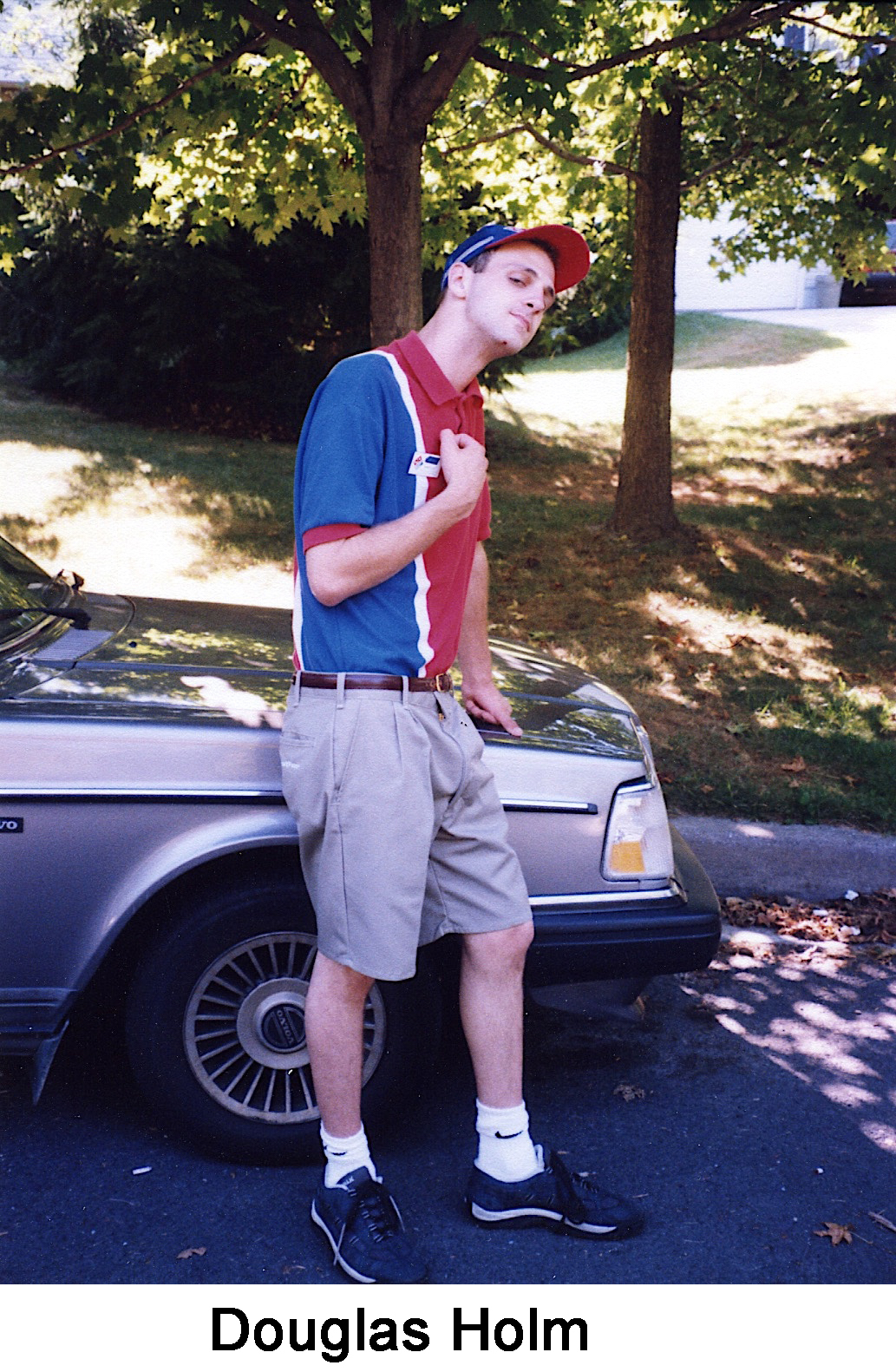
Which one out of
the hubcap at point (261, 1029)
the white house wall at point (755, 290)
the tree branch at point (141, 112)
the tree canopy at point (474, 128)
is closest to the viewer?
the hubcap at point (261, 1029)

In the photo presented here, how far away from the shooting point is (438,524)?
2525 millimetres

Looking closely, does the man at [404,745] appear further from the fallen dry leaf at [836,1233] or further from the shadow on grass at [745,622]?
the shadow on grass at [745,622]

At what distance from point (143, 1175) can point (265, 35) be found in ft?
17.2

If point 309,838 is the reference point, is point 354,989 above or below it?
below

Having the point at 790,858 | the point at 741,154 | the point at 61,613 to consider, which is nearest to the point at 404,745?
the point at 61,613

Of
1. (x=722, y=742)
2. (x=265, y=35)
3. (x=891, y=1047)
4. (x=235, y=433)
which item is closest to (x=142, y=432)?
(x=235, y=433)

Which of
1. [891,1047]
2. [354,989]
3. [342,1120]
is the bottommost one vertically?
[891,1047]

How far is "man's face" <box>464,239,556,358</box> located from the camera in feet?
8.72

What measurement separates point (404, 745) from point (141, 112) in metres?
5.12

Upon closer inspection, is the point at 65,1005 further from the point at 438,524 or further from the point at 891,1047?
the point at 891,1047

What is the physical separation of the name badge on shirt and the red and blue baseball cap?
15.0 inches

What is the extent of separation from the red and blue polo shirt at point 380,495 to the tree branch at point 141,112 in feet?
14.3

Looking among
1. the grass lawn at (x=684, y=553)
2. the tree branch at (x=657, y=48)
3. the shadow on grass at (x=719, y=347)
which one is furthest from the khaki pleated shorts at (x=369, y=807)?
the shadow on grass at (x=719, y=347)

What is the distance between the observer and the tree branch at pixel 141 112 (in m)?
6.23
